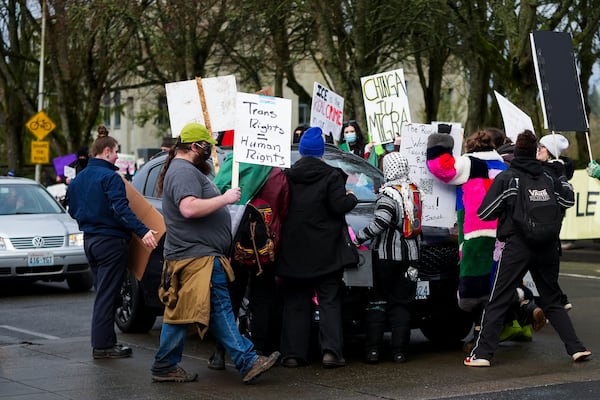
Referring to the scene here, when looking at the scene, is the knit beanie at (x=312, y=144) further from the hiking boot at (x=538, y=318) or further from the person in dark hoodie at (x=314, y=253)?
the hiking boot at (x=538, y=318)

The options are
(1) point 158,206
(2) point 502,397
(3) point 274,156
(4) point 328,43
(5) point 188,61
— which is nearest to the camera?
(2) point 502,397

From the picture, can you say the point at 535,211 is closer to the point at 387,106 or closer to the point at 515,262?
the point at 515,262

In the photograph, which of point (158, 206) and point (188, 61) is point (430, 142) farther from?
point (188, 61)

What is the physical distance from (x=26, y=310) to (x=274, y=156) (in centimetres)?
600

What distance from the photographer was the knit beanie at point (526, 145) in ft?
29.6

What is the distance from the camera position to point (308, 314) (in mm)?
9188

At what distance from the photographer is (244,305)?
962 centimetres

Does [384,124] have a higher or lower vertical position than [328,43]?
lower

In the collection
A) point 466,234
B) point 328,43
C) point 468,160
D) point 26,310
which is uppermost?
point 328,43

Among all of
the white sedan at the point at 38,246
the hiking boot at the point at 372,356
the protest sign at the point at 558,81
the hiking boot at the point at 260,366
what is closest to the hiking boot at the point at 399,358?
the hiking boot at the point at 372,356

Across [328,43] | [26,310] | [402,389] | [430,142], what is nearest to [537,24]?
[328,43]

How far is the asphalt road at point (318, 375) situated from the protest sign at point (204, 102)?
6.41ft

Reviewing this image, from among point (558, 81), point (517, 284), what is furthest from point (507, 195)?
point (558, 81)

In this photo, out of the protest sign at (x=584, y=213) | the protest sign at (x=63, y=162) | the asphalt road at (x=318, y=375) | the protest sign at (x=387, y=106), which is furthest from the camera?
the protest sign at (x=63, y=162)
